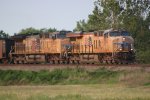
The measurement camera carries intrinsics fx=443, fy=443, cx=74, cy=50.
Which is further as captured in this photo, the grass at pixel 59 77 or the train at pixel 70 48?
the train at pixel 70 48

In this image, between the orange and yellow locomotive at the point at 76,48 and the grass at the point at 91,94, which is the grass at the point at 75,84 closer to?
the grass at the point at 91,94

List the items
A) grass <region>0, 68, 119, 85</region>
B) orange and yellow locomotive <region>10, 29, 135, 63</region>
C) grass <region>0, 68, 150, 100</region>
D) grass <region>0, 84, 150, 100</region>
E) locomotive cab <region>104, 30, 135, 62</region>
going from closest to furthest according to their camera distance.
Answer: grass <region>0, 84, 150, 100</region>
grass <region>0, 68, 150, 100</region>
grass <region>0, 68, 119, 85</region>
locomotive cab <region>104, 30, 135, 62</region>
orange and yellow locomotive <region>10, 29, 135, 63</region>

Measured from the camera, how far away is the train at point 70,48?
3919 cm

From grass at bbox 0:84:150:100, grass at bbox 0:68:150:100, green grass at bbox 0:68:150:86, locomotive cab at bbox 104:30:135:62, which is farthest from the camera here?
locomotive cab at bbox 104:30:135:62

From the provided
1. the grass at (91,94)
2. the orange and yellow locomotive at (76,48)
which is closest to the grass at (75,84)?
the grass at (91,94)

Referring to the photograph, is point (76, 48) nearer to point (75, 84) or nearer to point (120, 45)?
point (120, 45)

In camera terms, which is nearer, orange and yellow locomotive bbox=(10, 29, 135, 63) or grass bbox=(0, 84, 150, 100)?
grass bbox=(0, 84, 150, 100)

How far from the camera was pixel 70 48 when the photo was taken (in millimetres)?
43344

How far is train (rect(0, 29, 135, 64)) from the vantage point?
39.2 m

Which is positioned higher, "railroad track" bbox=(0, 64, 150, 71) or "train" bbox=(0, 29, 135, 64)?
"train" bbox=(0, 29, 135, 64)

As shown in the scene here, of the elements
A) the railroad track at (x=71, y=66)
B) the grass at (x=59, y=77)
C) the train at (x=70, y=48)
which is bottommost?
the grass at (x=59, y=77)

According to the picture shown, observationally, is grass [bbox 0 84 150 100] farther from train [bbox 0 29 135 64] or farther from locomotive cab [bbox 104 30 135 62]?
train [bbox 0 29 135 64]

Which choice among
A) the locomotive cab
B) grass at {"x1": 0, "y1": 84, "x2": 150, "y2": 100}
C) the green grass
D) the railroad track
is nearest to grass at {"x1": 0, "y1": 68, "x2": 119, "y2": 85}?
the green grass

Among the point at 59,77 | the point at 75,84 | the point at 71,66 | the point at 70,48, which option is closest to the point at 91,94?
the point at 75,84
